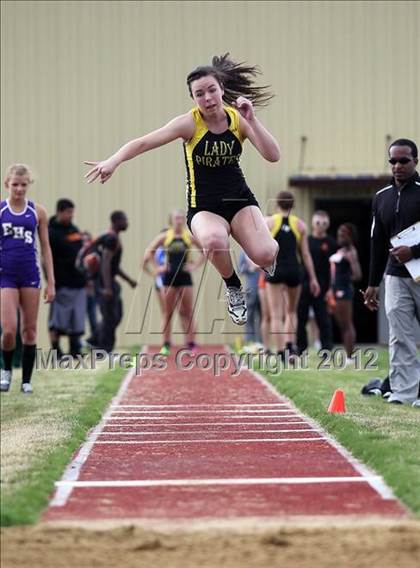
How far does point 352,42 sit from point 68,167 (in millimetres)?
6709

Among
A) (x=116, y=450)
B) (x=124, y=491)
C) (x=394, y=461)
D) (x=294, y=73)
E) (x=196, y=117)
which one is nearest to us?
(x=124, y=491)

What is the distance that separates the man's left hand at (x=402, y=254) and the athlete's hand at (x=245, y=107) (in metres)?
2.30

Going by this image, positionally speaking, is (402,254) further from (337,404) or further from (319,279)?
(319,279)

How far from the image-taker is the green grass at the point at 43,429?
5.89m

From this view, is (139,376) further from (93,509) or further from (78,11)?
(78,11)

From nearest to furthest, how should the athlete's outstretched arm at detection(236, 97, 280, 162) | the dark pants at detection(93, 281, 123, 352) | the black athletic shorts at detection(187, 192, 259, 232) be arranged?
1. the athlete's outstretched arm at detection(236, 97, 280, 162)
2. the black athletic shorts at detection(187, 192, 259, 232)
3. the dark pants at detection(93, 281, 123, 352)

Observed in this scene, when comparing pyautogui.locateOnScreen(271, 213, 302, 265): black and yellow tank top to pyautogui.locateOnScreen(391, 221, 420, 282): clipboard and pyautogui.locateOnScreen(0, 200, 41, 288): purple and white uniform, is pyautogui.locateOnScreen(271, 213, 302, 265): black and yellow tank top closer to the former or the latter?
pyautogui.locateOnScreen(0, 200, 41, 288): purple and white uniform

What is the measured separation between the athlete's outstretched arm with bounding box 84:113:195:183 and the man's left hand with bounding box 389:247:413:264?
236 cm

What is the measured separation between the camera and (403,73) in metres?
23.3

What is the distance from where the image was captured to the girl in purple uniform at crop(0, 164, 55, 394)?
10.9 metres

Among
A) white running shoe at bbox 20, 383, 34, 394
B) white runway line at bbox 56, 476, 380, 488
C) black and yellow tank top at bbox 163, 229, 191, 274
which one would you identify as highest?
black and yellow tank top at bbox 163, 229, 191, 274

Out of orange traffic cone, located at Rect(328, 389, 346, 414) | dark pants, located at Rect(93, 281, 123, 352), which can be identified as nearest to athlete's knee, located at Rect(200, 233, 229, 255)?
orange traffic cone, located at Rect(328, 389, 346, 414)

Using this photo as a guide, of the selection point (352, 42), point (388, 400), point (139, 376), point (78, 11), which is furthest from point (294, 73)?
point (388, 400)

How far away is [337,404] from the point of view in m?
9.44
